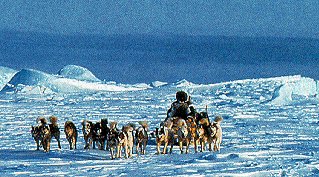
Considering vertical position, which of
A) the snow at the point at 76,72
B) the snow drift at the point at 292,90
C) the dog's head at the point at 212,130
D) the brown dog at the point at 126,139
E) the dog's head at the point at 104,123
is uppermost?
the snow at the point at 76,72

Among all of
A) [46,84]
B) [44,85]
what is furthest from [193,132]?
[46,84]

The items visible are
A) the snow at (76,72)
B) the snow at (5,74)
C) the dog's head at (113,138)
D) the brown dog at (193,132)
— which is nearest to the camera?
the dog's head at (113,138)

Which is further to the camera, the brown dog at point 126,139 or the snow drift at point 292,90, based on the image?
the snow drift at point 292,90

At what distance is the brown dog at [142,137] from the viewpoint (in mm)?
14773

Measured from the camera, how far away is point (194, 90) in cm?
7719

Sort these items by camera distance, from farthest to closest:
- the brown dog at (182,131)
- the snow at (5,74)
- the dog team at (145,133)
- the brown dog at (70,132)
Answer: the snow at (5,74) → the brown dog at (70,132) → the brown dog at (182,131) → the dog team at (145,133)

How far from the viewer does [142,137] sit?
49.1 ft

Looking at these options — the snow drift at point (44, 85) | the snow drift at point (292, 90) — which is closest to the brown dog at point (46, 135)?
the snow drift at point (292, 90)

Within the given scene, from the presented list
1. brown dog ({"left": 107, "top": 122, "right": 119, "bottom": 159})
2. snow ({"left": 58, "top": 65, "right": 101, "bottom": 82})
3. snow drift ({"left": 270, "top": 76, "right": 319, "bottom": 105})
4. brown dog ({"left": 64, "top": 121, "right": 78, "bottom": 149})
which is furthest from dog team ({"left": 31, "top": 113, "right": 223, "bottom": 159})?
snow ({"left": 58, "top": 65, "right": 101, "bottom": 82})

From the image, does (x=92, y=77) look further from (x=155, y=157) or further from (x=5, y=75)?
(x=155, y=157)

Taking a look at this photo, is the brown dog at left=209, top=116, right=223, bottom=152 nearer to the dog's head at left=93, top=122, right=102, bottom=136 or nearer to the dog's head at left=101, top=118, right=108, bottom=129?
the dog's head at left=101, top=118, right=108, bottom=129

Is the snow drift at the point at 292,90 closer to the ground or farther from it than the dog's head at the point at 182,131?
farther from it

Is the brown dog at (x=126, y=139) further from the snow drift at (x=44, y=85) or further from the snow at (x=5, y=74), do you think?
the snow at (x=5, y=74)

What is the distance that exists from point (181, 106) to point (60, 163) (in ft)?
17.2
